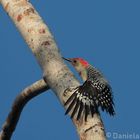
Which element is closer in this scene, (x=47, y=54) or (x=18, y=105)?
(x=47, y=54)

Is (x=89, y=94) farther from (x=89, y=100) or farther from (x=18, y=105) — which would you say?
(x=18, y=105)

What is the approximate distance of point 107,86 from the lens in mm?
4387

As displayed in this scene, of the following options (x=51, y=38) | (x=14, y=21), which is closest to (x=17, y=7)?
(x=14, y=21)

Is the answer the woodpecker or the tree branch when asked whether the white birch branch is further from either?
the tree branch

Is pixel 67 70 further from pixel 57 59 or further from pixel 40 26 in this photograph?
pixel 40 26

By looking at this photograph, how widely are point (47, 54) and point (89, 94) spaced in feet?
1.57

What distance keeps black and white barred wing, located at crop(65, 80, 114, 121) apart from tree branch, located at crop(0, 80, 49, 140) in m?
0.42

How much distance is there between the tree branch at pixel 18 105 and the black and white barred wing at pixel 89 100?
423 millimetres

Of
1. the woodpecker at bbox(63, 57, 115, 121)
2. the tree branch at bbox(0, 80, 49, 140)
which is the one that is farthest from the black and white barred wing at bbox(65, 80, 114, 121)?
the tree branch at bbox(0, 80, 49, 140)

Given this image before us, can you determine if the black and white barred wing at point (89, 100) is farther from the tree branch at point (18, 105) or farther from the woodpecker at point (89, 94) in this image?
the tree branch at point (18, 105)

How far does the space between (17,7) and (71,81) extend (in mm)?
1132

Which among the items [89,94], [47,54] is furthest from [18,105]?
[47,54]

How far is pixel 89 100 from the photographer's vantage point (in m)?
3.94

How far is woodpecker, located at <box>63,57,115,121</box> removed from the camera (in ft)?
11.7
